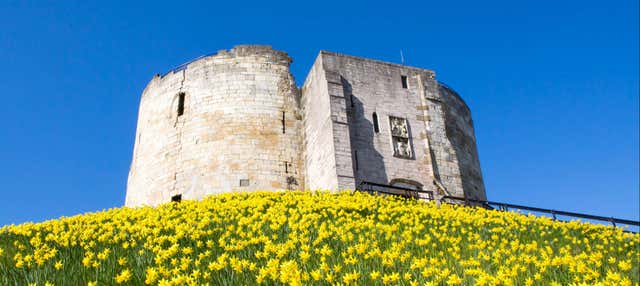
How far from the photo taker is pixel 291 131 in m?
24.7

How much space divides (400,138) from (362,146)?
83.8 inches

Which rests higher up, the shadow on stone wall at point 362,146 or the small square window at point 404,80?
the small square window at point 404,80

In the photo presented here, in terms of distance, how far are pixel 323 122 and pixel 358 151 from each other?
6.53ft

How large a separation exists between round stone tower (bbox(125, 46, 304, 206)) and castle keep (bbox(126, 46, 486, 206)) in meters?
0.05

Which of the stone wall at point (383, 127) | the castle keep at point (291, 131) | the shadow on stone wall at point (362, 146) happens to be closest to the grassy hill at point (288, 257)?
the shadow on stone wall at point (362, 146)

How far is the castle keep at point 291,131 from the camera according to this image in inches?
867

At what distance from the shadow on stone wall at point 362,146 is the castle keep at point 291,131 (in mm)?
50

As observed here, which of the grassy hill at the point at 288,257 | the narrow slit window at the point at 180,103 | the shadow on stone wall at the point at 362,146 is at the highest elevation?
the narrow slit window at the point at 180,103

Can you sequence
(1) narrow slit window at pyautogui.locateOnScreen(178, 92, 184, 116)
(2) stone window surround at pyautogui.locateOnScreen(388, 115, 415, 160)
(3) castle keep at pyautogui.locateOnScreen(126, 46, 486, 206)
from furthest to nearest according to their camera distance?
1. (1) narrow slit window at pyautogui.locateOnScreen(178, 92, 184, 116)
2. (2) stone window surround at pyautogui.locateOnScreen(388, 115, 415, 160)
3. (3) castle keep at pyautogui.locateOnScreen(126, 46, 486, 206)

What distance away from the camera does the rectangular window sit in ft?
74.1

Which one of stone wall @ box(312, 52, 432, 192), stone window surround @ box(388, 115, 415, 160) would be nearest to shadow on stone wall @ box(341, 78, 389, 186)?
stone wall @ box(312, 52, 432, 192)

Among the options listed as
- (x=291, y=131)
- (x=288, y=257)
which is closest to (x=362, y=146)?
(x=291, y=131)

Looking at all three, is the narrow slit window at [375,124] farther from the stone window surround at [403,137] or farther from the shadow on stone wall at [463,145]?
the shadow on stone wall at [463,145]

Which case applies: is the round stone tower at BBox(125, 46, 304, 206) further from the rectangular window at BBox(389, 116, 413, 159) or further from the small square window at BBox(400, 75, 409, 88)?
the small square window at BBox(400, 75, 409, 88)
